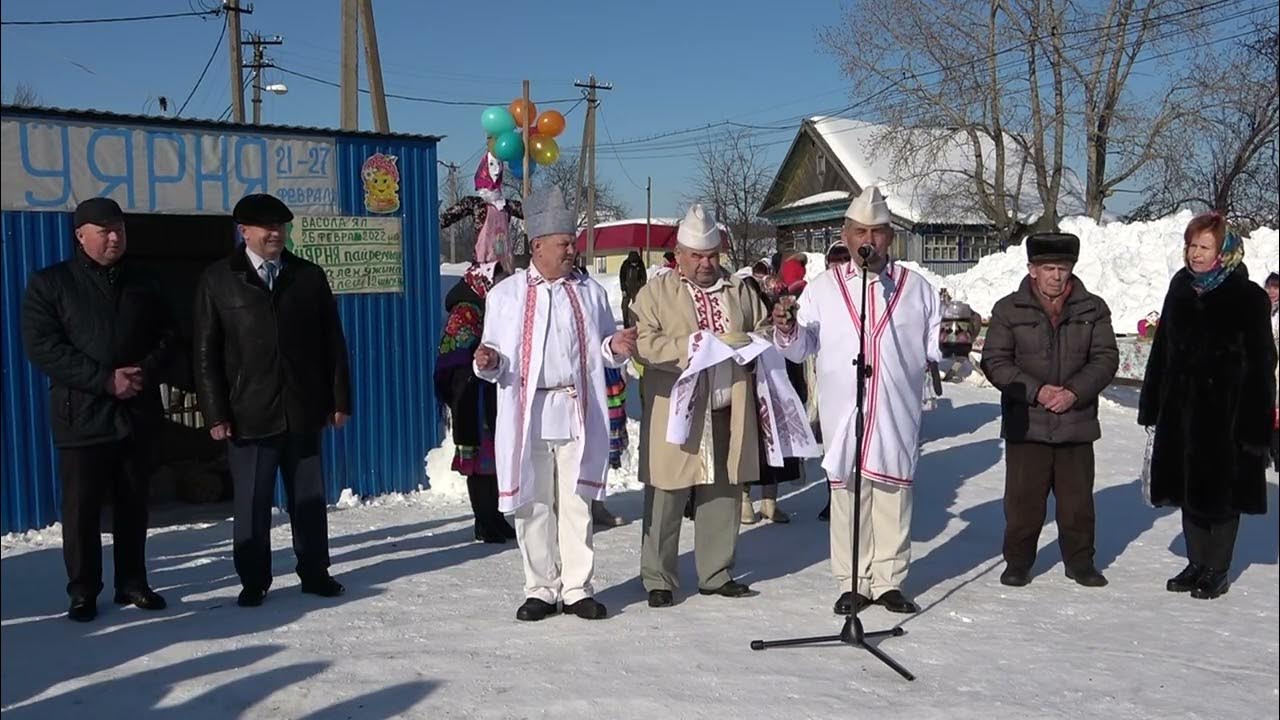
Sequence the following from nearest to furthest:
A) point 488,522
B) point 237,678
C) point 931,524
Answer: point 237,678, point 488,522, point 931,524

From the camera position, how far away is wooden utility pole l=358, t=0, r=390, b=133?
12836 mm

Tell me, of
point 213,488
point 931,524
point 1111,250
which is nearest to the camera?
point 931,524

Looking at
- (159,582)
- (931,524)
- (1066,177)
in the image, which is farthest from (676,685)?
(1066,177)

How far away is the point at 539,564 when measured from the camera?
5.27 m

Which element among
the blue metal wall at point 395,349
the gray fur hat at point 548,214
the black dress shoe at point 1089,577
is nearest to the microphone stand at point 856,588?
the gray fur hat at point 548,214

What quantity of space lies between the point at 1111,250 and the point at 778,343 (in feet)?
54.1

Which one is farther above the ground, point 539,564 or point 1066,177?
point 1066,177

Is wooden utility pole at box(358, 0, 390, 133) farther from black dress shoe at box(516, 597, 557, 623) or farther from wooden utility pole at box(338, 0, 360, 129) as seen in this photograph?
black dress shoe at box(516, 597, 557, 623)

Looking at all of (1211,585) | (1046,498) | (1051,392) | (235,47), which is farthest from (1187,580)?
(235,47)

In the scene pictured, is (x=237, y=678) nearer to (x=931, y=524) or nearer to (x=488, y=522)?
(x=488, y=522)

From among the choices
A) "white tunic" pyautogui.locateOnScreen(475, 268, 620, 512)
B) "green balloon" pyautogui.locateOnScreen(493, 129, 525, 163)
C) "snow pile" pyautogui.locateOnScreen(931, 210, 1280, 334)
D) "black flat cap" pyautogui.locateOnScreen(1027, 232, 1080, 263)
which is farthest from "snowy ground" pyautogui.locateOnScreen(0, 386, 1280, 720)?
"snow pile" pyautogui.locateOnScreen(931, 210, 1280, 334)

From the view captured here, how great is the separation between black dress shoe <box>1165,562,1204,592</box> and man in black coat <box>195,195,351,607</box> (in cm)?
440

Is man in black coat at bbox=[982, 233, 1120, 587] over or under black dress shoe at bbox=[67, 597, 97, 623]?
over

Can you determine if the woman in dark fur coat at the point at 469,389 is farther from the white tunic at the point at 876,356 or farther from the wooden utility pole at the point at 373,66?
the wooden utility pole at the point at 373,66
